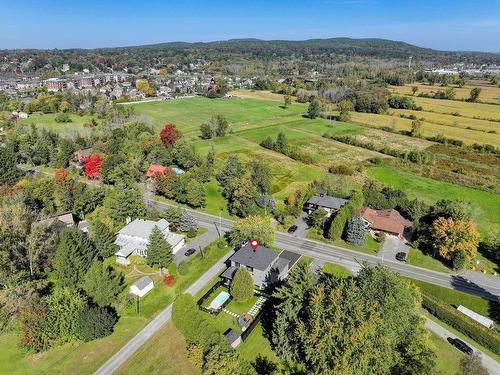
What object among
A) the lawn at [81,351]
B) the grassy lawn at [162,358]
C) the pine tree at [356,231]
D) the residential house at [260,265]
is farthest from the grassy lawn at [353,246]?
the grassy lawn at [162,358]

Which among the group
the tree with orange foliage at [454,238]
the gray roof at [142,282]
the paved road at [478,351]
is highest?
the tree with orange foliage at [454,238]

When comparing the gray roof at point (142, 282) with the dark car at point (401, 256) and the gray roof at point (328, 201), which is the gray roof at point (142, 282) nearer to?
the gray roof at point (328, 201)

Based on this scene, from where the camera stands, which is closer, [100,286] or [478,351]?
[478,351]

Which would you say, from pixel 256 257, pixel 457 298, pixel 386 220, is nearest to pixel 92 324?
pixel 256 257

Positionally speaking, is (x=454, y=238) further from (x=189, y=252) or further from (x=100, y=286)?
(x=100, y=286)

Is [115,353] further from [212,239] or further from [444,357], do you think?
[444,357]

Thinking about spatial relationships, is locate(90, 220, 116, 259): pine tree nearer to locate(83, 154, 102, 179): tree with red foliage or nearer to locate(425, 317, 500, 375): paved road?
locate(83, 154, 102, 179): tree with red foliage
